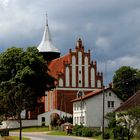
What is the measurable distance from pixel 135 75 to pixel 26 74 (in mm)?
38841

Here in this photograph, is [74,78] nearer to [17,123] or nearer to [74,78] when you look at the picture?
[74,78]

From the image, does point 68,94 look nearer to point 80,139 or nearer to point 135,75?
point 135,75

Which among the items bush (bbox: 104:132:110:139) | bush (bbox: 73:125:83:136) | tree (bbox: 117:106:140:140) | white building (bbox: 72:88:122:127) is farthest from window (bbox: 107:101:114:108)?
tree (bbox: 117:106:140:140)

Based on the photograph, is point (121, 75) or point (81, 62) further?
point (121, 75)

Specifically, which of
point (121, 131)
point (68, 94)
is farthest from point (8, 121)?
point (121, 131)

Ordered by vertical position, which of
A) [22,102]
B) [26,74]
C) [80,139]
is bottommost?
[80,139]

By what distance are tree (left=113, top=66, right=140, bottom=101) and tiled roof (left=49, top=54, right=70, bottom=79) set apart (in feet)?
52.0

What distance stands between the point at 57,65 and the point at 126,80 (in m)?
18.2

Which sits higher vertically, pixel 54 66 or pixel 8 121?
pixel 54 66

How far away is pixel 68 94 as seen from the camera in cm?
10694

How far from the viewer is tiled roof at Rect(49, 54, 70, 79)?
107 metres

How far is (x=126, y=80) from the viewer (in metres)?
120

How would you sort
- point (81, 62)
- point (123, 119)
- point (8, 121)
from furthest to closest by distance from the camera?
point (81, 62) < point (8, 121) < point (123, 119)

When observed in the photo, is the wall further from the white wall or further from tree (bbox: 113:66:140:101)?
tree (bbox: 113:66:140:101)
